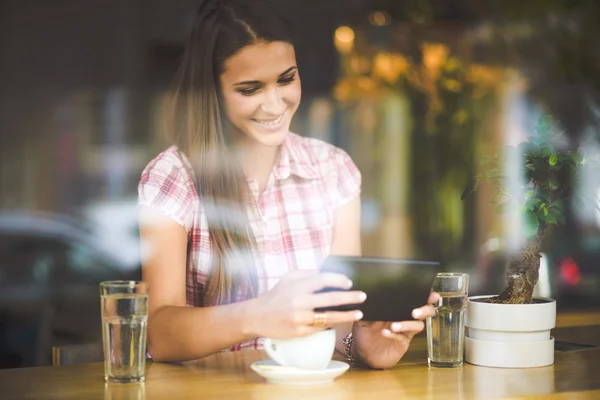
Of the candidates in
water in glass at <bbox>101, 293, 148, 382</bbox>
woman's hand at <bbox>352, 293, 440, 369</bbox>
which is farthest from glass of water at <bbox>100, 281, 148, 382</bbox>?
woman's hand at <bbox>352, 293, 440, 369</bbox>

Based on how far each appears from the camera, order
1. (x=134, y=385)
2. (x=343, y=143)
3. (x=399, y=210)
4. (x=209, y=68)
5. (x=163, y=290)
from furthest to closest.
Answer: (x=399, y=210) → (x=343, y=143) → (x=209, y=68) → (x=163, y=290) → (x=134, y=385)

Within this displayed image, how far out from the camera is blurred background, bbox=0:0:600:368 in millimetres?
2467

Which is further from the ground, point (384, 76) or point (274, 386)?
point (384, 76)

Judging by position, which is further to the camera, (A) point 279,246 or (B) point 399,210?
(B) point 399,210

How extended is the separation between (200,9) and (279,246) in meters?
0.75

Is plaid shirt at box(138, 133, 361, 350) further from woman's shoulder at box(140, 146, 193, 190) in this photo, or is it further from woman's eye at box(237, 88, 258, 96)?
woman's eye at box(237, 88, 258, 96)

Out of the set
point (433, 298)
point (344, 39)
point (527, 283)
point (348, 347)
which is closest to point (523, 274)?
point (527, 283)

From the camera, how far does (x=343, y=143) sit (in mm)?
2826

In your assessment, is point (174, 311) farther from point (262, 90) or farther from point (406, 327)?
point (262, 90)

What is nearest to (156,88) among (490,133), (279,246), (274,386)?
(279,246)

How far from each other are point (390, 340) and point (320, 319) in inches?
10.4

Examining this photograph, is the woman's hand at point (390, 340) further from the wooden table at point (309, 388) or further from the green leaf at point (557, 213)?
the green leaf at point (557, 213)

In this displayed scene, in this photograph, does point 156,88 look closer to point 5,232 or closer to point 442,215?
point 5,232

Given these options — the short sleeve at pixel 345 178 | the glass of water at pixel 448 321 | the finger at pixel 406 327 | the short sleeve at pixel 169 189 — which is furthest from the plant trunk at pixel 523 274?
the short sleeve at pixel 169 189
